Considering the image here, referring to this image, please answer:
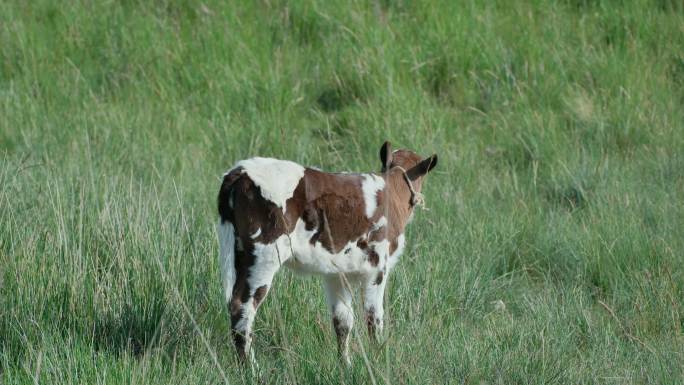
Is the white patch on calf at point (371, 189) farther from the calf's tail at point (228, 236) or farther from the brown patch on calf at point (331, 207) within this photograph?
the calf's tail at point (228, 236)

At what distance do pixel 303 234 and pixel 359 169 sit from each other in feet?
12.3

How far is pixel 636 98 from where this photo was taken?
9242 millimetres

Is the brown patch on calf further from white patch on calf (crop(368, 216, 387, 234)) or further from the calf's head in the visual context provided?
the calf's head

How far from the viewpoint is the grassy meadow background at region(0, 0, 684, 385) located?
488cm

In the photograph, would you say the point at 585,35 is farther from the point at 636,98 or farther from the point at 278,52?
the point at 278,52

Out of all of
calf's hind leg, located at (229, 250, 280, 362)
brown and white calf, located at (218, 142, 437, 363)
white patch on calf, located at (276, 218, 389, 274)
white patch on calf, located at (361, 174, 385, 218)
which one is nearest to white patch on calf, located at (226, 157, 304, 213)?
brown and white calf, located at (218, 142, 437, 363)

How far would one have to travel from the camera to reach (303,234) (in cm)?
466

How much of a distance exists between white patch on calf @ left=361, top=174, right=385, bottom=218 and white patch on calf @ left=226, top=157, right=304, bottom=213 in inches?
15.9

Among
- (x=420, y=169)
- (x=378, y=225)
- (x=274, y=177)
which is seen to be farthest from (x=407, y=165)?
(x=274, y=177)

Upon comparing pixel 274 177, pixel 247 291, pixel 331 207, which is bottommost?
pixel 247 291

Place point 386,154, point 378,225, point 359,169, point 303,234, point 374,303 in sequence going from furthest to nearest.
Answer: point 359,169
point 386,154
point 374,303
point 378,225
point 303,234

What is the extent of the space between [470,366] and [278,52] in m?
5.75

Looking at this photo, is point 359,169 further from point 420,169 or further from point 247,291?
point 247,291

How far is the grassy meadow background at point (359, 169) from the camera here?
4883 millimetres
